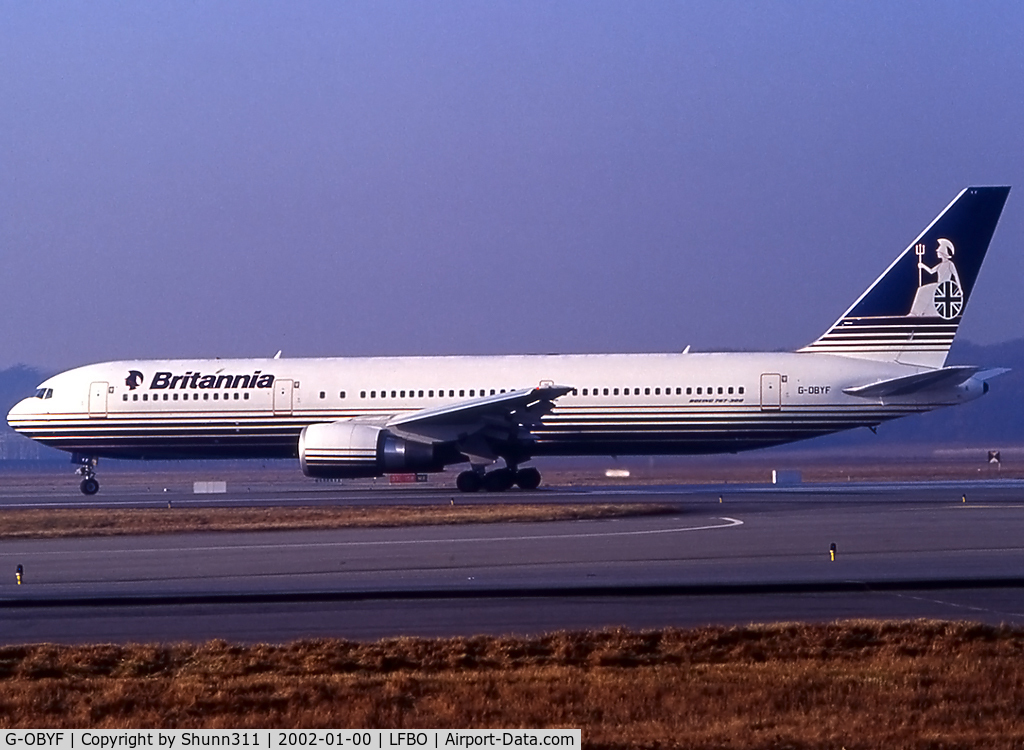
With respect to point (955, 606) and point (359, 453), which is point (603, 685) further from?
point (359, 453)

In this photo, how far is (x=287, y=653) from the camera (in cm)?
1038

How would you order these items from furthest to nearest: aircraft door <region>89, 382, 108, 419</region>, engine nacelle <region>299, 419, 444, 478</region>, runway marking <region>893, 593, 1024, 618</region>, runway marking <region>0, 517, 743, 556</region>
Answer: aircraft door <region>89, 382, 108, 419</region>, engine nacelle <region>299, 419, 444, 478</region>, runway marking <region>0, 517, 743, 556</region>, runway marking <region>893, 593, 1024, 618</region>

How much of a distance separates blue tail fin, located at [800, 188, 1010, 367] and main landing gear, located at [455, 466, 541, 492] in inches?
352

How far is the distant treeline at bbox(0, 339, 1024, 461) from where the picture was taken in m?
87.0

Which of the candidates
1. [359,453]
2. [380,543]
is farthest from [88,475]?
[380,543]

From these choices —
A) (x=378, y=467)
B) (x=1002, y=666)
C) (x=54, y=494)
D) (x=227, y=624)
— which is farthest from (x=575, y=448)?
(x=1002, y=666)

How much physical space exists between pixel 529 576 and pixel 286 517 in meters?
10.8

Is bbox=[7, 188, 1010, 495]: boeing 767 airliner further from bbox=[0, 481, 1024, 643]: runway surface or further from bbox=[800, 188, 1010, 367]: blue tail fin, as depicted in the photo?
bbox=[0, 481, 1024, 643]: runway surface

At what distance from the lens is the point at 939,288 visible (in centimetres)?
3244

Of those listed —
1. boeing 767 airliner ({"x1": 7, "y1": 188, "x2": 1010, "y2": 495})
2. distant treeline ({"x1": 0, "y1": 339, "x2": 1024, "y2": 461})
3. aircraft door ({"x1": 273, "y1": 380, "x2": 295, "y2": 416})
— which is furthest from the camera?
distant treeline ({"x1": 0, "y1": 339, "x2": 1024, "y2": 461})

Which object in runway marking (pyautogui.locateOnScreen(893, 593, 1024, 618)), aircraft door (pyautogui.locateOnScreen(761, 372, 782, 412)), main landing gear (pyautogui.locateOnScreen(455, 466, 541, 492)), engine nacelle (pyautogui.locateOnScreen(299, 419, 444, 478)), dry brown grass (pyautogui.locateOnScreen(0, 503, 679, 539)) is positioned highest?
aircraft door (pyautogui.locateOnScreen(761, 372, 782, 412))

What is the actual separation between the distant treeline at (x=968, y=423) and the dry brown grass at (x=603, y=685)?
57245mm

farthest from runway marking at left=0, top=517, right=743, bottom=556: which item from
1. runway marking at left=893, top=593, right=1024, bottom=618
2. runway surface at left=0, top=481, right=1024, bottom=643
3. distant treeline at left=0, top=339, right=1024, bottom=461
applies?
distant treeline at left=0, top=339, right=1024, bottom=461

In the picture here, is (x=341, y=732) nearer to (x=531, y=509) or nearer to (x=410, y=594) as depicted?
(x=410, y=594)
